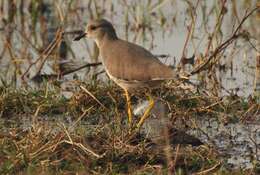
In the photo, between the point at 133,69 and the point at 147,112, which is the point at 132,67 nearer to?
the point at 133,69

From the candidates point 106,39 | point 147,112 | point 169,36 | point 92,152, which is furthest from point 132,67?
point 169,36

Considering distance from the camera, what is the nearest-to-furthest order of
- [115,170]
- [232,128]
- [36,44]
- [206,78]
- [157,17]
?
1. [115,170]
2. [232,128]
3. [206,78]
4. [36,44]
5. [157,17]

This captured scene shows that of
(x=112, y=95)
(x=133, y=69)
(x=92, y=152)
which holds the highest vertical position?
(x=133, y=69)

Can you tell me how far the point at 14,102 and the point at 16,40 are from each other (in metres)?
2.95

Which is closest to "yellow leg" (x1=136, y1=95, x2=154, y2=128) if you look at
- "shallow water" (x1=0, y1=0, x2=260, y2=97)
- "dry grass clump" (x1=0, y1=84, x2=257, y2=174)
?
"dry grass clump" (x1=0, y1=84, x2=257, y2=174)

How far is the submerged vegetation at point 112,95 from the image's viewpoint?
5254 mm

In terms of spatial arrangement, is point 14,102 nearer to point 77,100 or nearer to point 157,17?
point 77,100

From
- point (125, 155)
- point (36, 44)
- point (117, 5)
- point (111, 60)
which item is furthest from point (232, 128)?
point (117, 5)

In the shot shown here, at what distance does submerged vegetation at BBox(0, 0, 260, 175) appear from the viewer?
207 inches

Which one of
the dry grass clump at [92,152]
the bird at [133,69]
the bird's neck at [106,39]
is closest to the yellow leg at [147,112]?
the bird at [133,69]

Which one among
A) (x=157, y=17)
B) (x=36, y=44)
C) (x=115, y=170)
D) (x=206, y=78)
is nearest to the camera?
(x=115, y=170)

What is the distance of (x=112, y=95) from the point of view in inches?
277

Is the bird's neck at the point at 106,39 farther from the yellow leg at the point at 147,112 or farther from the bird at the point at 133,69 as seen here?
the yellow leg at the point at 147,112

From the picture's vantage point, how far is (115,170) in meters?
5.18
